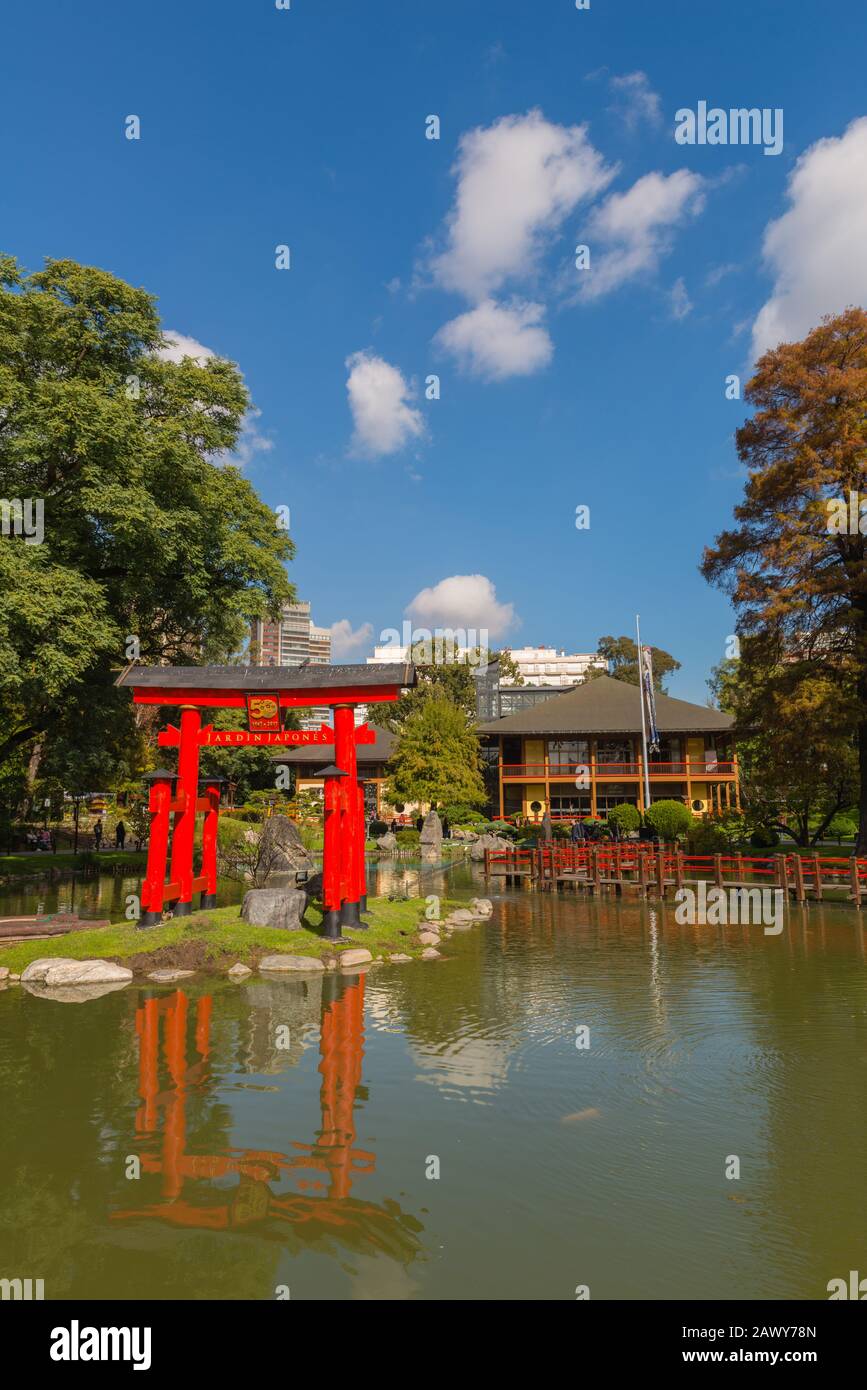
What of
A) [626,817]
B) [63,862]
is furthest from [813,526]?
[63,862]

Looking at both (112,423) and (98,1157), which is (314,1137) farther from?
(112,423)

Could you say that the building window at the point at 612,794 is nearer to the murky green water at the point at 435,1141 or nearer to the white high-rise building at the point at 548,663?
the murky green water at the point at 435,1141

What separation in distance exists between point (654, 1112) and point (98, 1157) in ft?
16.0

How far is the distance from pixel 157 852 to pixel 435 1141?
10.1 meters

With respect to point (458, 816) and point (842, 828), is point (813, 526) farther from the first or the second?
point (458, 816)

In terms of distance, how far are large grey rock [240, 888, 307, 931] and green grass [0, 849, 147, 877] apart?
16.3 metres

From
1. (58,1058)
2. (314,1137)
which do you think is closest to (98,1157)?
(314,1137)

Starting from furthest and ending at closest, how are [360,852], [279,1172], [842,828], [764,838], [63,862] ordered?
[842,828], [764,838], [63,862], [360,852], [279,1172]

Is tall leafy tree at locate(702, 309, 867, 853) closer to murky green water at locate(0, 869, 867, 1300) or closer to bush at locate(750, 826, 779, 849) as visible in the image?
bush at locate(750, 826, 779, 849)

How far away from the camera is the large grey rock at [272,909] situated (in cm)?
1534

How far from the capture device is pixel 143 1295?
4770mm

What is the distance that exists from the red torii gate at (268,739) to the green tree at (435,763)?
23.6m

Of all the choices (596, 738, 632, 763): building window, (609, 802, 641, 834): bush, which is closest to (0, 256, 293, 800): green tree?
(609, 802, 641, 834): bush

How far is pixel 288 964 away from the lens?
13.7 m
